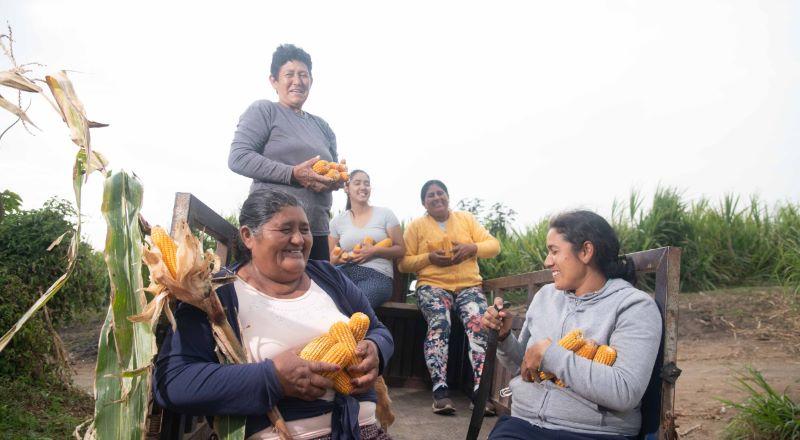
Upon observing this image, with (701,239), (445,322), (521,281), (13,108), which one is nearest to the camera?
(13,108)

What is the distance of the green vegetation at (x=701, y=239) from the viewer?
9.22 m

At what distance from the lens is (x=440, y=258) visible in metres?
4.67

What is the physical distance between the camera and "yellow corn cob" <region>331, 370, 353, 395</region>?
2.09 m

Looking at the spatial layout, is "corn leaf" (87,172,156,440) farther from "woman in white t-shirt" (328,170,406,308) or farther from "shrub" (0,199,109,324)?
"shrub" (0,199,109,324)

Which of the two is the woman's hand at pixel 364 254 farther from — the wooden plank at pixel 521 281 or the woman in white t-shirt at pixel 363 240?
the wooden plank at pixel 521 281

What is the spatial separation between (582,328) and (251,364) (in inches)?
46.9

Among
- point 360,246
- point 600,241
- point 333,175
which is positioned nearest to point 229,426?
point 600,241

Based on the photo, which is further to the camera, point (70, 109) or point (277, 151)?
point (277, 151)

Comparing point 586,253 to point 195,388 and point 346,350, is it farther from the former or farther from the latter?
point 195,388

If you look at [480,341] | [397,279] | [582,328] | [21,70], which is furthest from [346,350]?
[397,279]

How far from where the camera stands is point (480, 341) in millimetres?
4305

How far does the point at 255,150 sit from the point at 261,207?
3.68 feet

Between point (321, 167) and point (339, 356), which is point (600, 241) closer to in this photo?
point (339, 356)

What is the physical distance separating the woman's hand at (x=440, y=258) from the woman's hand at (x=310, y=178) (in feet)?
5.36
